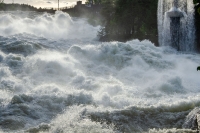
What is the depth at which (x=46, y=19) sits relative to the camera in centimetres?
4266

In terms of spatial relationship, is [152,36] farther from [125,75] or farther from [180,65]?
[125,75]

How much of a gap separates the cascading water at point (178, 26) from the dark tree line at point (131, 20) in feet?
9.26

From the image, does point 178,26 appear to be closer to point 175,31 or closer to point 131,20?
point 175,31

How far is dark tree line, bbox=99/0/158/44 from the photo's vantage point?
30.5m

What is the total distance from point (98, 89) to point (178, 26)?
1268 cm

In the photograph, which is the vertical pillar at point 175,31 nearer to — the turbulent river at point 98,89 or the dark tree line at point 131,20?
the turbulent river at point 98,89

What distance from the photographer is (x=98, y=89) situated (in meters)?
12.7

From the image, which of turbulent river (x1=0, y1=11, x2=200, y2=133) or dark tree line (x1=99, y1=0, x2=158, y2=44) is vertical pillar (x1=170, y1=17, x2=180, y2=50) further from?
dark tree line (x1=99, y1=0, x2=158, y2=44)

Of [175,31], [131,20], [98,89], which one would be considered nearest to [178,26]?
[175,31]

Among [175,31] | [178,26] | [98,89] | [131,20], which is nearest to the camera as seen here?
[98,89]

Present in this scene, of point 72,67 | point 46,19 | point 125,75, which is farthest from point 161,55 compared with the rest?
point 46,19

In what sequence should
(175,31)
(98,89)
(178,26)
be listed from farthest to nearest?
(175,31)
(178,26)
(98,89)

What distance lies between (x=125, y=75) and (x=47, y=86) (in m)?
4.94

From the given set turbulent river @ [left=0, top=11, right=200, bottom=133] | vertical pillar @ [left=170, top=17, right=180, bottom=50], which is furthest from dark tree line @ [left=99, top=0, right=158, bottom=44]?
turbulent river @ [left=0, top=11, right=200, bottom=133]
